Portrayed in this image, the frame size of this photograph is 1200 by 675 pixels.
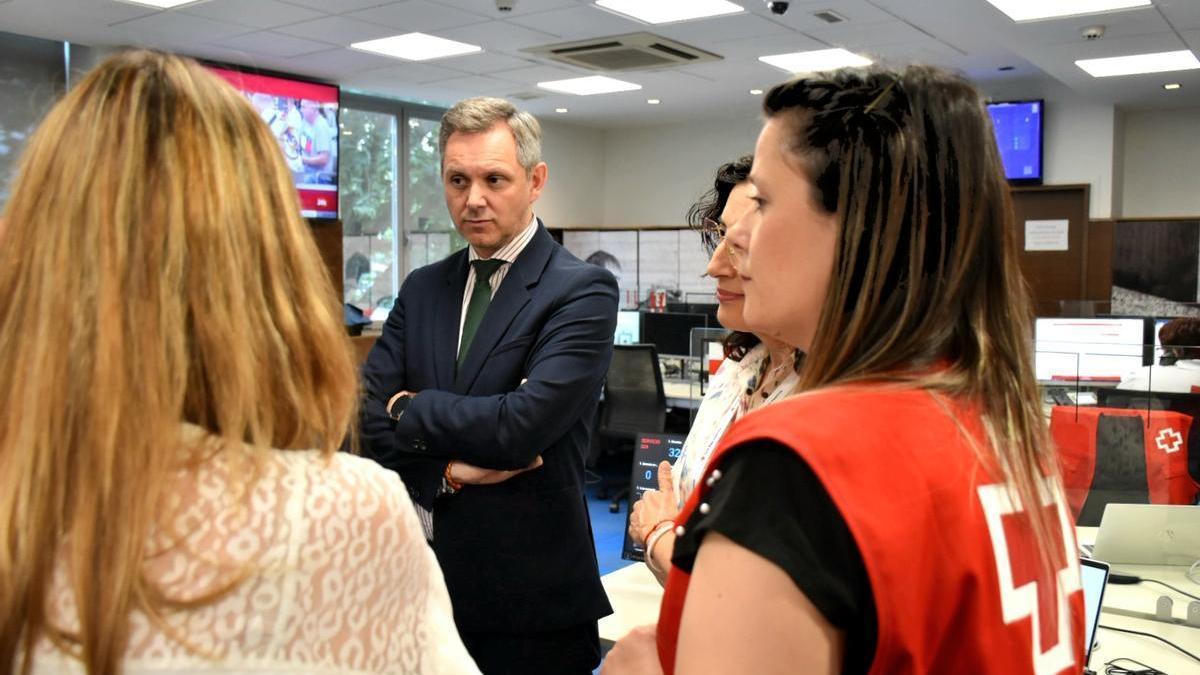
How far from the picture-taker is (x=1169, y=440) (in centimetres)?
303

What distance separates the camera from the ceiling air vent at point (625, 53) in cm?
624

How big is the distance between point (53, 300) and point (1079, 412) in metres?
3.16

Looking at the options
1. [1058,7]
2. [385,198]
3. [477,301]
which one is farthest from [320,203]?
[477,301]

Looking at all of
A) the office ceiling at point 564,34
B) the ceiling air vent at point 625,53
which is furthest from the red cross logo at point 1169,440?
the ceiling air vent at point 625,53

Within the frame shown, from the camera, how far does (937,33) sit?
6148mm

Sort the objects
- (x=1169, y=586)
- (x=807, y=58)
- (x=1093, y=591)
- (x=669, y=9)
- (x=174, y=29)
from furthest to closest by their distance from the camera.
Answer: (x=807, y=58) → (x=174, y=29) → (x=669, y=9) → (x=1169, y=586) → (x=1093, y=591)

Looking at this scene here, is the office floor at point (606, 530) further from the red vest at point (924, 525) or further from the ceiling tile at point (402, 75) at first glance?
the red vest at point (924, 525)

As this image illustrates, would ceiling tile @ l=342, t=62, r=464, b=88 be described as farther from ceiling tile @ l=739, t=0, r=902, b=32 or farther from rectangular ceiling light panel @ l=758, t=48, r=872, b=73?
ceiling tile @ l=739, t=0, r=902, b=32

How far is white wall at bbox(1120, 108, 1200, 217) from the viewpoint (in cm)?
880

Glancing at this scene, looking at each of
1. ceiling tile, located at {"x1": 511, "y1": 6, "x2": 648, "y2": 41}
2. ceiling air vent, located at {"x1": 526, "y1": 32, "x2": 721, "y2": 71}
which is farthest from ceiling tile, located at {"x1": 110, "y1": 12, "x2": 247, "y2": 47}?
ceiling air vent, located at {"x1": 526, "y1": 32, "x2": 721, "y2": 71}

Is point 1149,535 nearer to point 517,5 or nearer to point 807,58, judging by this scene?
point 517,5

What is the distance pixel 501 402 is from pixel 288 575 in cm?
113

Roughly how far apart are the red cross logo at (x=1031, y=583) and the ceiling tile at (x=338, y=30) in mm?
5615

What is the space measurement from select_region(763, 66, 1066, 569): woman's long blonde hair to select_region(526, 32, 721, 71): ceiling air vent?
5455mm
